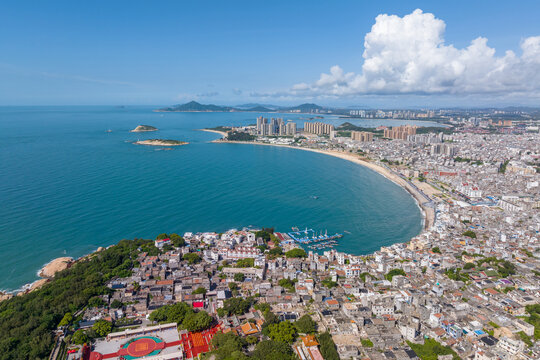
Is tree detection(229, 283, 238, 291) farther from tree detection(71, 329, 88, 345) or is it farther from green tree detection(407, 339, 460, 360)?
green tree detection(407, 339, 460, 360)

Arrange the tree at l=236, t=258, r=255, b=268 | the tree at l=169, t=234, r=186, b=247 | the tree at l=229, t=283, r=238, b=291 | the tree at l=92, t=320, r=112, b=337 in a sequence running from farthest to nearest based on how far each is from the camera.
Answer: the tree at l=169, t=234, r=186, b=247 < the tree at l=236, t=258, r=255, b=268 < the tree at l=229, t=283, r=238, b=291 < the tree at l=92, t=320, r=112, b=337

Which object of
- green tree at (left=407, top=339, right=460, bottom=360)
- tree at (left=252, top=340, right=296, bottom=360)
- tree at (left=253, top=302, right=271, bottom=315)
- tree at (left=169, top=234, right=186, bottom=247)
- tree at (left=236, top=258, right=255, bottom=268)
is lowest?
green tree at (left=407, top=339, right=460, bottom=360)

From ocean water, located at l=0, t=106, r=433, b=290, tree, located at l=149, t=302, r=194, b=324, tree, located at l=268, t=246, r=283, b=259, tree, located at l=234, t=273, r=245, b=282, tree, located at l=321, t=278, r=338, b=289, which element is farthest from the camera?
ocean water, located at l=0, t=106, r=433, b=290

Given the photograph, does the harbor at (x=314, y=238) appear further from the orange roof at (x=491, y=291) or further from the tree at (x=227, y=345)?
the tree at (x=227, y=345)

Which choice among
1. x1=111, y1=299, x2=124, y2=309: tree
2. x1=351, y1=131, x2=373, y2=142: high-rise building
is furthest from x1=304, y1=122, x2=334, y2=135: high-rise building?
x1=111, y1=299, x2=124, y2=309: tree

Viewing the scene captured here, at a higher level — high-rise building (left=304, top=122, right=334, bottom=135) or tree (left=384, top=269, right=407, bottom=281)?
high-rise building (left=304, top=122, right=334, bottom=135)

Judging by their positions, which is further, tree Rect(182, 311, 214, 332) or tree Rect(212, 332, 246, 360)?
tree Rect(182, 311, 214, 332)

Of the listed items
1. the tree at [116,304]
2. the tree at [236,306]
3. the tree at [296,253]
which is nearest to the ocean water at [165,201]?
the tree at [296,253]
